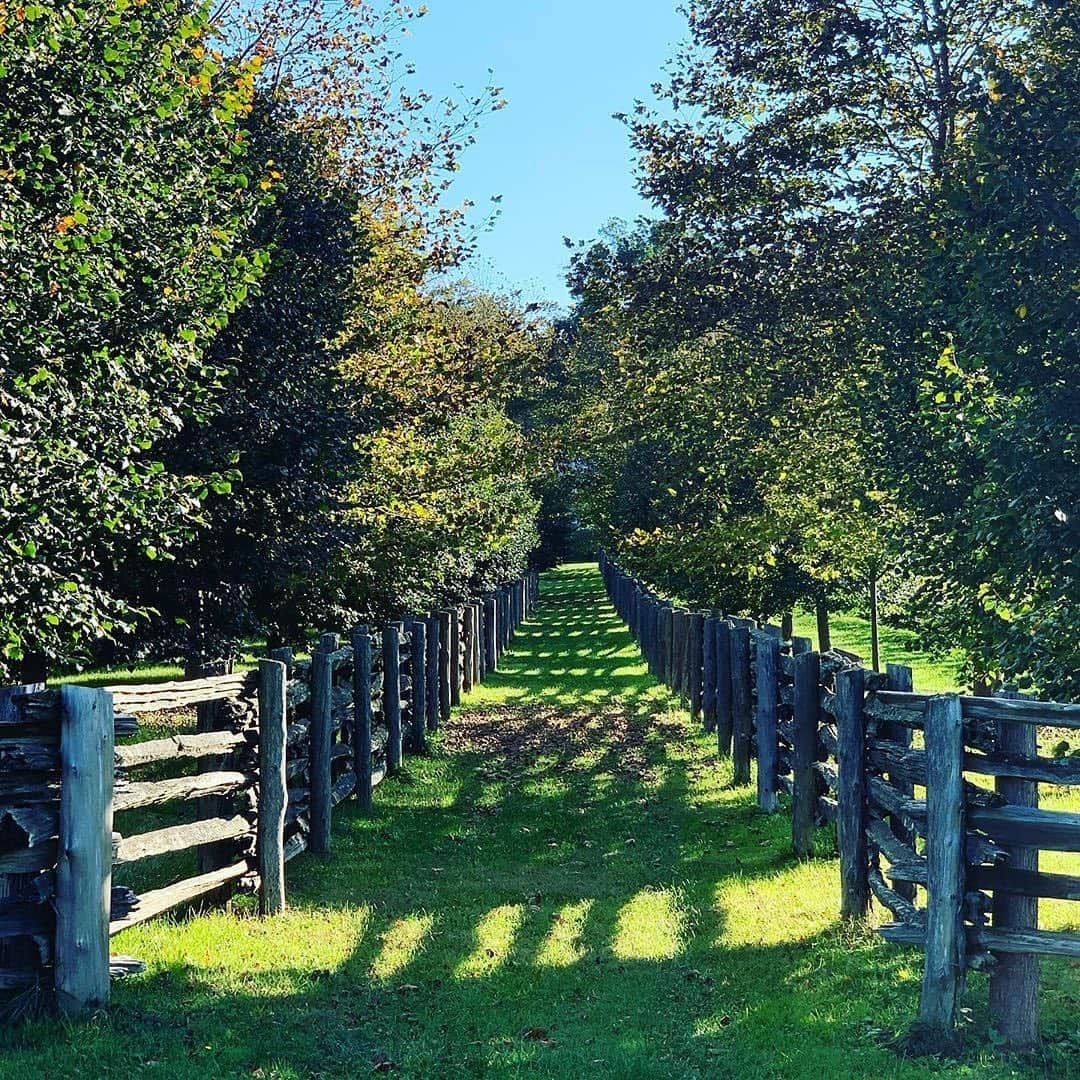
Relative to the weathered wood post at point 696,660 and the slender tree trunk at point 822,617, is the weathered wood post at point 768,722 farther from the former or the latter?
the slender tree trunk at point 822,617

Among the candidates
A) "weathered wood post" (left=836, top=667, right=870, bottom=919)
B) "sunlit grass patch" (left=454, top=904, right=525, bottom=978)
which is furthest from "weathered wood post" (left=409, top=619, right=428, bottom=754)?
"weathered wood post" (left=836, top=667, right=870, bottom=919)

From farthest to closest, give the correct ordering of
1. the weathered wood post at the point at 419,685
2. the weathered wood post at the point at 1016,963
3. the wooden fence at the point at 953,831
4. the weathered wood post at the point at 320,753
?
the weathered wood post at the point at 419,685 < the weathered wood post at the point at 320,753 < the weathered wood post at the point at 1016,963 < the wooden fence at the point at 953,831

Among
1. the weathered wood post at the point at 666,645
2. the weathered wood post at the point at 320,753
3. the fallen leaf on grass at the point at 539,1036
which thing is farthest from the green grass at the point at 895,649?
the fallen leaf on grass at the point at 539,1036

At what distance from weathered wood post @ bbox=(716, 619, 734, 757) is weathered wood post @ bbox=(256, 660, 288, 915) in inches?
323

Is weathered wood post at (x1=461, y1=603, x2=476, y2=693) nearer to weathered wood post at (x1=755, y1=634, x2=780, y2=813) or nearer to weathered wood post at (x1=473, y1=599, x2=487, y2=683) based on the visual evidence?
weathered wood post at (x1=473, y1=599, x2=487, y2=683)

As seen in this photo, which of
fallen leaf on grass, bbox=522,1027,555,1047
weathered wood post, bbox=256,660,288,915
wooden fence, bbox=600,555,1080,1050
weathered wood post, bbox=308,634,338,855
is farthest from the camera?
weathered wood post, bbox=308,634,338,855

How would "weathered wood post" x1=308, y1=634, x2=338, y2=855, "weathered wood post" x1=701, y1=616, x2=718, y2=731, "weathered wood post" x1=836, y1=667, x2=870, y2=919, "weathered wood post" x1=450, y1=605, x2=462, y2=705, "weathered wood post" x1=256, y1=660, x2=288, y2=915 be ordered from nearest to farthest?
"weathered wood post" x1=836, y1=667, x2=870, y2=919
"weathered wood post" x1=256, y1=660, x2=288, y2=915
"weathered wood post" x1=308, y1=634, x2=338, y2=855
"weathered wood post" x1=701, y1=616, x2=718, y2=731
"weathered wood post" x1=450, y1=605, x2=462, y2=705

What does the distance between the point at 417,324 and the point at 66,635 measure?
34.7ft

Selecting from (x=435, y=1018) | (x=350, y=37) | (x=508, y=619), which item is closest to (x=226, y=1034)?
(x=435, y=1018)

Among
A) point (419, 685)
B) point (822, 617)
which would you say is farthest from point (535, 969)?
point (822, 617)

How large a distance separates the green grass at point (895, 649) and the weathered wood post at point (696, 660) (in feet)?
9.79

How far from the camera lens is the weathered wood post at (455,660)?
21.5m

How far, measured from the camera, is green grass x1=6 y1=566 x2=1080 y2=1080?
611cm

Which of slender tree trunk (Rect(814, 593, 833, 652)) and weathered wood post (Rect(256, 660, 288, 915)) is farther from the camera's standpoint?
slender tree trunk (Rect(814, 593, 833, 652))
